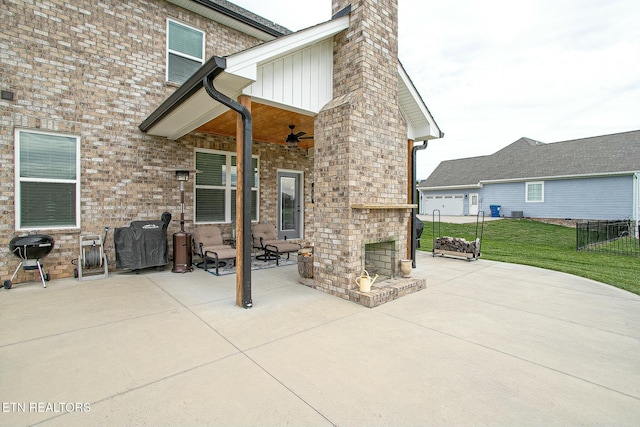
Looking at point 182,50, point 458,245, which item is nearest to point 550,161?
point 458,245

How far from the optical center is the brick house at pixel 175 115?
Result: 4.66m

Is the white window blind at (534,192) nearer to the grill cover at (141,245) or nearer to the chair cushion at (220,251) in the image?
the chair cushion at (220,251)

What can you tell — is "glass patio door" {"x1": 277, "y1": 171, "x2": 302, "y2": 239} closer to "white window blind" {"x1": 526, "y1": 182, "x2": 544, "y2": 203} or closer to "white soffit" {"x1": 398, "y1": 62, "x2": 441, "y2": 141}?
"white soffit" {"x1": 398, "y1": 62, "x2": 441, "y2": 141}

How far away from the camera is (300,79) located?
475 centimetres

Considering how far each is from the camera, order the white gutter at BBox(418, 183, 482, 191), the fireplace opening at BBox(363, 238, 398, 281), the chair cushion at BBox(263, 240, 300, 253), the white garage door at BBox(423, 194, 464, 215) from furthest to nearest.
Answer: the white garage door at BBox(423, 194, 464, 215) → the white gutter at BBox(418, 183, 482, 191) → the chair cushion at BBox(263, 240, 300, 253) → the fireplace opening at BBox(363, 238, 398, 281)

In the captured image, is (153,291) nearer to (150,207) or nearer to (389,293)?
(150,207)

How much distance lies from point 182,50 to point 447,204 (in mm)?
22558

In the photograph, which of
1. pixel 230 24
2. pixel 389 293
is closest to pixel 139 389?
pixel 389 293

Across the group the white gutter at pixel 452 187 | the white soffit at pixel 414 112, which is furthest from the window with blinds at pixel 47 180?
the white gutter at pixel 452 187

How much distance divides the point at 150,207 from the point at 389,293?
5568mm

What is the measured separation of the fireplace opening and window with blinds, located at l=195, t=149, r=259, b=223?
4082 mm

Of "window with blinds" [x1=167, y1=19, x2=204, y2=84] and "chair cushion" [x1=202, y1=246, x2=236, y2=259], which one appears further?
"window with blinds" [x1=167, y1=19, x2=204, y2=84]

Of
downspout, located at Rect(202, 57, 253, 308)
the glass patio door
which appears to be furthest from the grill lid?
the glass patio door

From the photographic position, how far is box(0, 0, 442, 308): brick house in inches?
184
